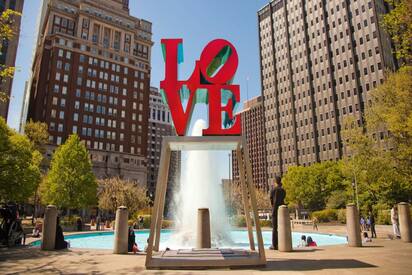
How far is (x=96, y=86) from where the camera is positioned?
90375 millimetres

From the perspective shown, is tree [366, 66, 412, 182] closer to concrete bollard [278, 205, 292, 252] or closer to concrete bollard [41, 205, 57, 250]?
concrete bollard [278, 205, 292, 252]

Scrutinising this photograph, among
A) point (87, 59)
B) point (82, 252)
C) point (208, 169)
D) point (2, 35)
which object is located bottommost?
point (82, 252)

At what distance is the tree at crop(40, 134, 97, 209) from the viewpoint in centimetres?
4566

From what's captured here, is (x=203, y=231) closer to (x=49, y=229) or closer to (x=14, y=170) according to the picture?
(x=49, y=229)

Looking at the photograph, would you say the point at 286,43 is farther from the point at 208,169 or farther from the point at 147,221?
the point at 208,169

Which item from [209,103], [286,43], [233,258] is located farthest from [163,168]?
[286,43]

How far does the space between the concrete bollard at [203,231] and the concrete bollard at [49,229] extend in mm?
7297

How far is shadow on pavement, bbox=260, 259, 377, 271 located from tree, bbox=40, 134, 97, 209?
41597 millimetres

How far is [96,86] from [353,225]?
86904 mm

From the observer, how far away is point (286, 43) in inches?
4518

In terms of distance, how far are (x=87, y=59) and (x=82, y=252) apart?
85.8 meters

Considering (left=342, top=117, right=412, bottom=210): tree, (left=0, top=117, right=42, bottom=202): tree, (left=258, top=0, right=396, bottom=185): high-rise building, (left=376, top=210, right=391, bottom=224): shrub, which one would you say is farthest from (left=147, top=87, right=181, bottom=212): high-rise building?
(left=376, top=210, right=391, bottom=224): shrub

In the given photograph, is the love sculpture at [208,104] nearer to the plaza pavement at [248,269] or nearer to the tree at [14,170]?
the plaza pavement at [248,269]

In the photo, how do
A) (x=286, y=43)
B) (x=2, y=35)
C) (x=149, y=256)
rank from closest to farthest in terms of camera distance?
(x=149, y=256), (x=2, y=35), (x=286, y=43)
